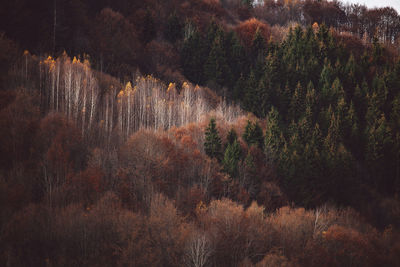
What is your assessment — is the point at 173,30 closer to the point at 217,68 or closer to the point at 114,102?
the point at 217,68

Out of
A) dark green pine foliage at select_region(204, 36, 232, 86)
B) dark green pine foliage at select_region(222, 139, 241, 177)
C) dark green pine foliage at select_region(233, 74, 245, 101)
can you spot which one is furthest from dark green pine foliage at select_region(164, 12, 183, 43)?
dark green pine foliage at select_region(222, 139, 241, 177)

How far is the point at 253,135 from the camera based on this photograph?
170 feet

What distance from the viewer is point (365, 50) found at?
78.3 metres

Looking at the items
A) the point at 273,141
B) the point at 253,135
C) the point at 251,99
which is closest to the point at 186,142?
the point at 253,135

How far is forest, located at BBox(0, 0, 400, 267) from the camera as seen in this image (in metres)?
28.3

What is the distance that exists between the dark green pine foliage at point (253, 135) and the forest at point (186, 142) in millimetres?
357

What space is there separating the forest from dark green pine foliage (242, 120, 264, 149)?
36 cm

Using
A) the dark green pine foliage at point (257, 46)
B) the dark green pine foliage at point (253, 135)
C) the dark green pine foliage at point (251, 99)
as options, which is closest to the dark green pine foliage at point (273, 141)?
the dark green pine foliage at point (253, 135)

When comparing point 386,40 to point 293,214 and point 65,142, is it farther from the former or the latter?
point 65,142

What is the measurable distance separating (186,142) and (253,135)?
13125mm

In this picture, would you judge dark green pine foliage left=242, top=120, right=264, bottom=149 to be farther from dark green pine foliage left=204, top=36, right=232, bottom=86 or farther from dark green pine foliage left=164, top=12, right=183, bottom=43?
dark green pine foliage left=164, top=12, right=183, bottom=43

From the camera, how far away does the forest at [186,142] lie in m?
28.3

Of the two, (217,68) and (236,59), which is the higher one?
(236,59)

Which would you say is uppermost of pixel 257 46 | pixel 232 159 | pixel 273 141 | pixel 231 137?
pixel 257 46
